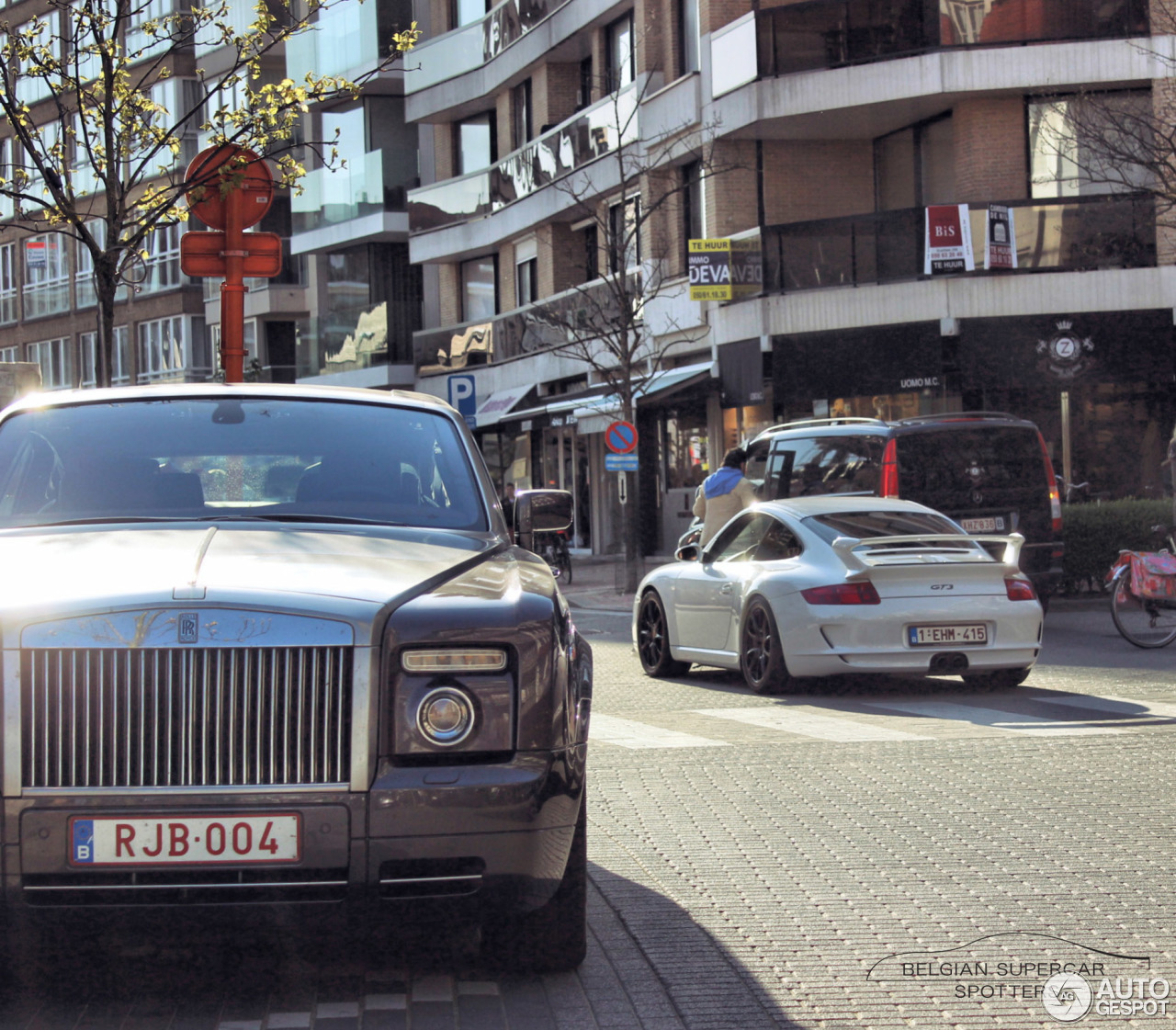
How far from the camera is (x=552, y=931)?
4711 millimetres

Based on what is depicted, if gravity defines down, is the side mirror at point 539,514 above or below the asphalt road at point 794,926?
above

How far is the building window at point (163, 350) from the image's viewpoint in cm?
5878

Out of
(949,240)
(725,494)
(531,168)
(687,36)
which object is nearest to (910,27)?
(949,240)

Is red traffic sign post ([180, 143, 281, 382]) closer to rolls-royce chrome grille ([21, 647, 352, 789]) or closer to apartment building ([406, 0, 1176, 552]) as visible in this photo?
rolls-royce chrome grille ([21, 647, 352, 789])

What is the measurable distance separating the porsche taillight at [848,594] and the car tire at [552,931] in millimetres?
7048

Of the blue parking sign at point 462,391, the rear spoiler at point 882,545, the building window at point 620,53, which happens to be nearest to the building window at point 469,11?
the building window at point 620,53

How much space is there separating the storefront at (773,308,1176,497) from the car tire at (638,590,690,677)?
14.3 meters

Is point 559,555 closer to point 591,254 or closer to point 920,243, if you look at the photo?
point 920,243

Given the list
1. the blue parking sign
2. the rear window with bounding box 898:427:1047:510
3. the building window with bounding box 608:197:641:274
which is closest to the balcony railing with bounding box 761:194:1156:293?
the building window with bounding box 608:197:641:274

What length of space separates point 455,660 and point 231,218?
708 centimetres

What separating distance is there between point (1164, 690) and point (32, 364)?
14.4 m

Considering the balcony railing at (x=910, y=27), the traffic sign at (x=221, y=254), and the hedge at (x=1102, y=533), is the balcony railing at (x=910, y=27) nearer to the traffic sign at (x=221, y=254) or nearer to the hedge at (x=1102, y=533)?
the hedge at (x=1102, y=533)

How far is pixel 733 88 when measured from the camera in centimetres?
2928

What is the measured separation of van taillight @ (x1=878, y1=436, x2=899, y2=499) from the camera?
53.3 feet
